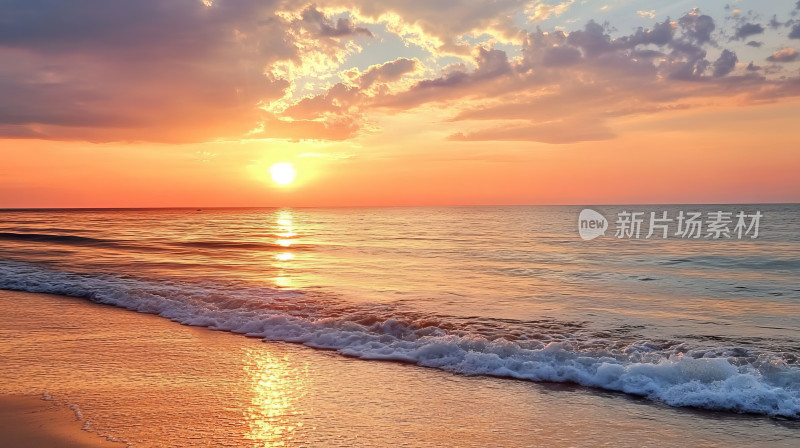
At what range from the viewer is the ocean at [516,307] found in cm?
819

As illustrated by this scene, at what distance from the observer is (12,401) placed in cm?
667

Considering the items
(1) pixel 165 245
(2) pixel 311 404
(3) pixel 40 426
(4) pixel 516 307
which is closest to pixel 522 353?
(2) pixel 311 404

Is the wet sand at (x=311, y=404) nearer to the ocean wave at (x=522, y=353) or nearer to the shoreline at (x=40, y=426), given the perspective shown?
the shoreline at (x=40, y=426)

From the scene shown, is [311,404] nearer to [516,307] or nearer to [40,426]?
[40,426]

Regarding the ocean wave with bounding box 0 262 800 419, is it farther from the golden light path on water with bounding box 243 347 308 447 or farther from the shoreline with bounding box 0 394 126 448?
the shoreline with bounding box 0 394 126 448

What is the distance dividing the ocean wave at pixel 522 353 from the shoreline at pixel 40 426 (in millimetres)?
4592

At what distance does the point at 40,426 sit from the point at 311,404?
3.00 metres

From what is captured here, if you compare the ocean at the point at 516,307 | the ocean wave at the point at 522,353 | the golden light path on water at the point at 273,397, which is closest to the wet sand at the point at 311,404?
the golden light path on water at the point at 273,397

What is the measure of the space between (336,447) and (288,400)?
1669 millimetres

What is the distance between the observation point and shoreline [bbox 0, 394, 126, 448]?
5543 millimetres

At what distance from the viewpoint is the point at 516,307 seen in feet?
45.4

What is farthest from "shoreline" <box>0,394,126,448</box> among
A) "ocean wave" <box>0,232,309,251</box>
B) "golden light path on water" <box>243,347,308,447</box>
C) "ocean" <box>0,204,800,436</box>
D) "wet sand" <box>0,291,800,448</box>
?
"ocean wave" <box>0,232,309,251</box>

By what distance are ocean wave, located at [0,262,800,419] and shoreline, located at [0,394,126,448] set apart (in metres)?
4.59

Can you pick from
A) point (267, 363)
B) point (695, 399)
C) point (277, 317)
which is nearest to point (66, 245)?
point (277, 317)
